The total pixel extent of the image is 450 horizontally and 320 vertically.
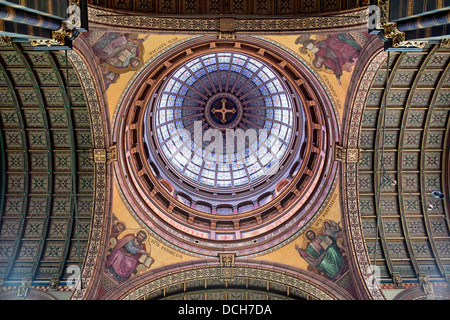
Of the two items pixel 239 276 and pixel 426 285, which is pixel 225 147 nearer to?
pixel 239 276

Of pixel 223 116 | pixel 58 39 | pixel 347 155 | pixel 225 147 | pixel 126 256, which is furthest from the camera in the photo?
pixel 225 147

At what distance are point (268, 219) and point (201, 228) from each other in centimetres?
357

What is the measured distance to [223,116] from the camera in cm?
2491

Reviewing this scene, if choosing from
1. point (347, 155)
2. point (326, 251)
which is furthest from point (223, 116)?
point (326, 251)

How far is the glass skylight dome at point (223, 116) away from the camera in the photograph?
22.4 meters

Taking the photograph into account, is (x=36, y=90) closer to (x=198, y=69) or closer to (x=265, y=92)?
(x=198, y=69)

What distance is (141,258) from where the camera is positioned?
15797mm

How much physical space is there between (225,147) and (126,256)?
12.0m

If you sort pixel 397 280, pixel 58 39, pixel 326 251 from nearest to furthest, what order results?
pixel 58 39
pixel 397 280
pixel 326 251

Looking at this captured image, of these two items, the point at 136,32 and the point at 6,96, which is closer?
the point at 136,32
